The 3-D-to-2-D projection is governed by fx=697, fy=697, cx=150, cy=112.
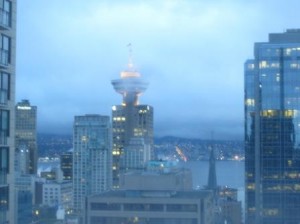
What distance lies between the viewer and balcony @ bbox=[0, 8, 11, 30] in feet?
15.0

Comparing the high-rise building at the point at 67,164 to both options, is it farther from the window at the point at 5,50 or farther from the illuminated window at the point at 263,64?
the window at the point at 5,50

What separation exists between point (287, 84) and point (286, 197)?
373 cm

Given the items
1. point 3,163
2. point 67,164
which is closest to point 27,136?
point 67,164

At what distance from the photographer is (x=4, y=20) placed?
15.2 feet

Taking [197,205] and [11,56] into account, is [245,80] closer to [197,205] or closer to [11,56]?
[197,205]

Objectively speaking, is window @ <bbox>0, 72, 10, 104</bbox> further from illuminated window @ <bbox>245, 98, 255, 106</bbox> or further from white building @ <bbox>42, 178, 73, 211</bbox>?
white building @ <bbox>42, 178, 73, 211</bbox>

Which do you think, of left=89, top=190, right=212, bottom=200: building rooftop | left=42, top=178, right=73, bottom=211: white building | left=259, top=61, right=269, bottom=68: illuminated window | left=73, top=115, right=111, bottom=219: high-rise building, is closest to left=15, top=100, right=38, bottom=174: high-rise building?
left=42, top=178, right=73, bottom=211: white building

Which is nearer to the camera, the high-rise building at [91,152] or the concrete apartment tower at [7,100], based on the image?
the concrete apartment tower at [7,100]

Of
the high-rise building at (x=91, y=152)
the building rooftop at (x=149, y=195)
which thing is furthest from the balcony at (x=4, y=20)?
the high-rise building at (x=91, y=152)

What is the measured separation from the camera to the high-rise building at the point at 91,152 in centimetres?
5372

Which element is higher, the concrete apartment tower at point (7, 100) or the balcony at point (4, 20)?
the balcony at point (4, 20)

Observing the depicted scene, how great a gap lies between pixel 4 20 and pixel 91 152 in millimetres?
51247

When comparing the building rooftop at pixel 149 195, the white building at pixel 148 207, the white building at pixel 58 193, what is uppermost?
the building rooftop at pixel 149 195

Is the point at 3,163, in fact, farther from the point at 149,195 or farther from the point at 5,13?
the point at 149,195
